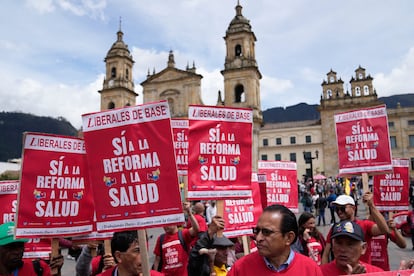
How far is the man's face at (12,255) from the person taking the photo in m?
2.78

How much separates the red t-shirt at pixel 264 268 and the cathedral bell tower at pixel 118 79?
4063cm

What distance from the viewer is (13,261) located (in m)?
2.79

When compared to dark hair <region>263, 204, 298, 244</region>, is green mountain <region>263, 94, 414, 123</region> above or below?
above

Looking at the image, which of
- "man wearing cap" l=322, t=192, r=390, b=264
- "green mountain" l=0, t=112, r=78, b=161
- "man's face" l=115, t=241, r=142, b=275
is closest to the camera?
"man's face" l=115, t=241, r=142, b=275

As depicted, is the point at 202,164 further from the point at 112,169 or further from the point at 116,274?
the point at 116,274

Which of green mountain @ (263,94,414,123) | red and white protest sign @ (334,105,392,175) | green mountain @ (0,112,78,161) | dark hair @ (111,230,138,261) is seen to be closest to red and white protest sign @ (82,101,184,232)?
dark hair @ (111,230,138,261)

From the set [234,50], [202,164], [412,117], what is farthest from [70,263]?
[412,117]

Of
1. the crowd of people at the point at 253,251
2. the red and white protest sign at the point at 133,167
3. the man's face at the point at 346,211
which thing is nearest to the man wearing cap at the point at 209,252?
the crowd of people at the point at 253,251

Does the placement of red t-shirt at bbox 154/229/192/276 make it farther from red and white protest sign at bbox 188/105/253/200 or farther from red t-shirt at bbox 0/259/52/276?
red t-shirt at bbox 0/259/52/276

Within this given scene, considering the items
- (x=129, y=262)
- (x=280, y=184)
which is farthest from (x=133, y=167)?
(x=280, y=184)

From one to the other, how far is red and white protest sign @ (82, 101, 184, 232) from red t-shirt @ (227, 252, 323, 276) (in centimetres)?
69

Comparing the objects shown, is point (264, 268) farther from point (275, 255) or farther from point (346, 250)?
point (346, 250)

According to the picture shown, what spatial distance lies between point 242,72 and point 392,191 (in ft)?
98.9

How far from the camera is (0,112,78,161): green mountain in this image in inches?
3447
